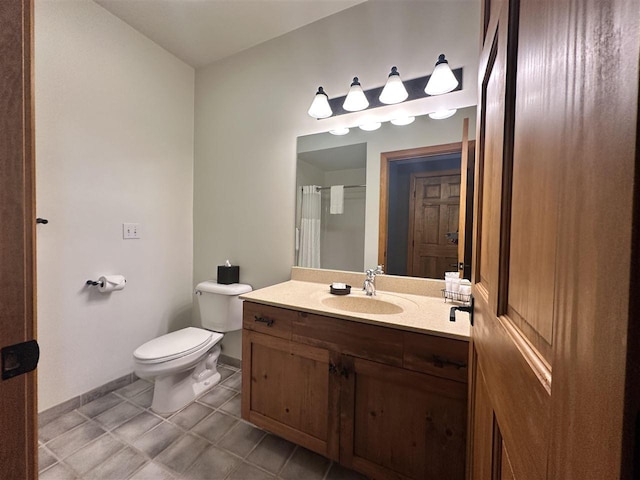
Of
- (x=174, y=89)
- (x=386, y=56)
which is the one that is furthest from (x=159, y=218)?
(x=386, y=56)

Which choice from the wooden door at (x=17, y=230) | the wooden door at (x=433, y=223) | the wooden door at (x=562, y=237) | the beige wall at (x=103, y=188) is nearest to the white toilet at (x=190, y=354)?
the beige wall at (x=103, y=188)

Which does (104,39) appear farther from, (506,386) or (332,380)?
(506,386)

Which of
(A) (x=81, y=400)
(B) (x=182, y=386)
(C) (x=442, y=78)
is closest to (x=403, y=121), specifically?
(C) (x=442, y=78)

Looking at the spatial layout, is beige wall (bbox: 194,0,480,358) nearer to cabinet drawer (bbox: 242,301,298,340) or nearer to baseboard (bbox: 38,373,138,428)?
cabinet drawer (bbox: 242,301,298,340)

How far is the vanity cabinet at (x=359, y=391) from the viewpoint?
100cm

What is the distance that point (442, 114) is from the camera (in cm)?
148

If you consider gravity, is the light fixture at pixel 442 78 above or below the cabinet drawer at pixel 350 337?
above

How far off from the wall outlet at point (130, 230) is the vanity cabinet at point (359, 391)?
1.20m

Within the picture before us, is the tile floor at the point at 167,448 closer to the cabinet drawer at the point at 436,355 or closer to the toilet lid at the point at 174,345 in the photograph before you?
the toilet lid at the point at 174,345

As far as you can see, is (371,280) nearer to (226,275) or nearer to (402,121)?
(402,121)

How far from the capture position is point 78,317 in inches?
66.8

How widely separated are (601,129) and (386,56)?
1.75m

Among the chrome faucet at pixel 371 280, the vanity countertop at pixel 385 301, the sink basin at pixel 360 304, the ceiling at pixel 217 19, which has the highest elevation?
the ceiling at pixel 217 19

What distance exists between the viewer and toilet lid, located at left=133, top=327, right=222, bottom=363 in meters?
1.56
